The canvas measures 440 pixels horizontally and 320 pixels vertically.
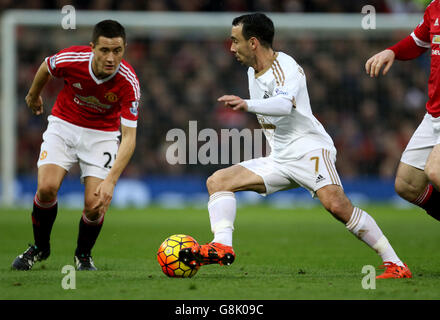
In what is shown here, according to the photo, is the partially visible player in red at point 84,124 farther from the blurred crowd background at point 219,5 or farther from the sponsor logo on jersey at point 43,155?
the blurred crowd background at point 219,5

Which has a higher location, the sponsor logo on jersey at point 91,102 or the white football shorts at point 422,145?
the sponsor logo on jersey at point 91,102

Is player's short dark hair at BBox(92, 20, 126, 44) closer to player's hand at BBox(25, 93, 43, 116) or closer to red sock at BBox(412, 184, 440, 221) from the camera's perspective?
player's hand at BBox(25, 93, 43, 116)

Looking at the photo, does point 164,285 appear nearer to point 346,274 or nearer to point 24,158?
point 346,274

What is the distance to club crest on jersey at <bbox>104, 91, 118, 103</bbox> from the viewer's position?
684 cm

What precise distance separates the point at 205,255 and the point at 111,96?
195 cm

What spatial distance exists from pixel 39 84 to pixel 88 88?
55 centimetres

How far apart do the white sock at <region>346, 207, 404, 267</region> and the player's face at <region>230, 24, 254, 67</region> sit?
1601 millimetres

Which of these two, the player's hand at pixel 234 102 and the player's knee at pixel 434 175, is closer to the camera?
the player's hand at pixel 234 102

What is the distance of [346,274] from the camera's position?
6500 mm

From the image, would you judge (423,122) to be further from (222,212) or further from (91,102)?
(91,102)

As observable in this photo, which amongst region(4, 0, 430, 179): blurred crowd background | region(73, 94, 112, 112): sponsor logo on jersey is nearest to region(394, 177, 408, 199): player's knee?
region(73, 94, 112, 112): sponsor logo on jersey

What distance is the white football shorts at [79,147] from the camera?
7.07 m

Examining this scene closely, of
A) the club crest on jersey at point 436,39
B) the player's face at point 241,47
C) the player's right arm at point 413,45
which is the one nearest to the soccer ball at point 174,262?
the player's face at point 241,47
